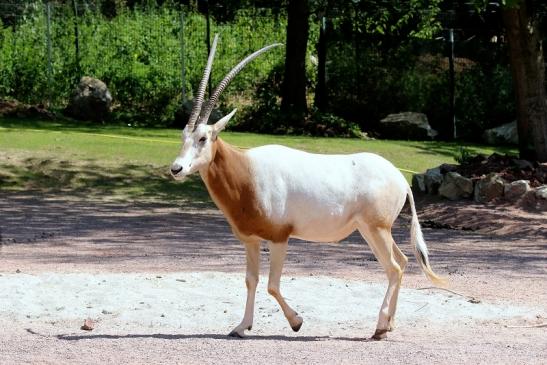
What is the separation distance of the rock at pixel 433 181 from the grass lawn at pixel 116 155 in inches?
85.8

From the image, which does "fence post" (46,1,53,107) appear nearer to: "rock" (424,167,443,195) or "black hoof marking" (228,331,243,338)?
"rock" (424,167,443,195)

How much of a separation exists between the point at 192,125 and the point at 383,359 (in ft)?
6.39

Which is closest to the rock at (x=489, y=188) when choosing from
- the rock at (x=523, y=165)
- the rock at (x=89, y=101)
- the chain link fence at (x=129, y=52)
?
the rock at (x=523, y=165)

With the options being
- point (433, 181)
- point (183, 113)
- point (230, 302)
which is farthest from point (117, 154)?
point (230, 302)

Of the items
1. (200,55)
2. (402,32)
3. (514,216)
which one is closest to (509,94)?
(402,32)

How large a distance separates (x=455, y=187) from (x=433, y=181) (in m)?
0.45

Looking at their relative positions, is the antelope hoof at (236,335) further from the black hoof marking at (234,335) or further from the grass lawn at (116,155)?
the grass lawn at (116,155)

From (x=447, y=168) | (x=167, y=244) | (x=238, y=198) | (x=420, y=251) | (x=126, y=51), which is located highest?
(x=126, y=51)

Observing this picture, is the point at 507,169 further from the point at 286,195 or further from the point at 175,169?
the point at 175,169

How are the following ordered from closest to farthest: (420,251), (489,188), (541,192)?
(420,251)
(541,192)
(489,188)

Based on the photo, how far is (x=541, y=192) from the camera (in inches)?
611

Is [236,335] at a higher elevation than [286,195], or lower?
lower

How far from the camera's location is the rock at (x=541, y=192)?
15.5m

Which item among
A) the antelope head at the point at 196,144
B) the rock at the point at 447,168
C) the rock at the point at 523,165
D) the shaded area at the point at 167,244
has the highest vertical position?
the antelope head at the point at 196,144
